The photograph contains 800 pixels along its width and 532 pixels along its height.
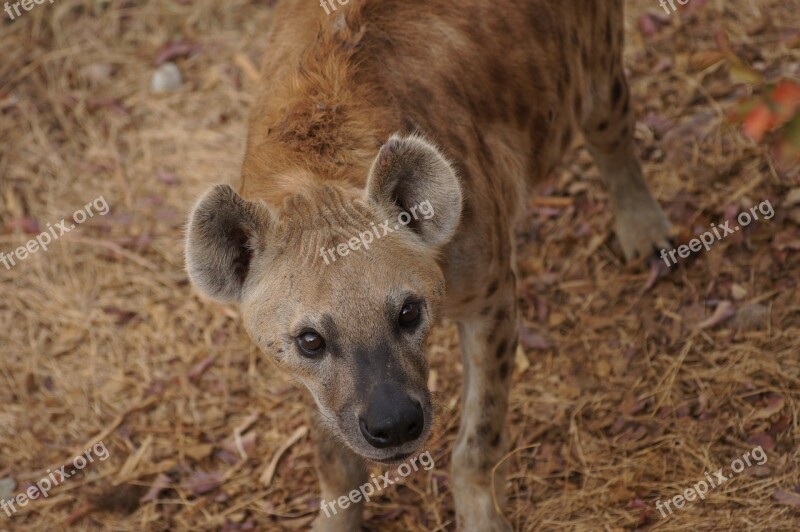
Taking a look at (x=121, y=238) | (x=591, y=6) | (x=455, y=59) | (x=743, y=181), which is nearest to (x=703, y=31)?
(x=743, y=181)

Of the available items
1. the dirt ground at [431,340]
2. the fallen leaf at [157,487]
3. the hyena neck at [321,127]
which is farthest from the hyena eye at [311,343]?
the fallen leaf at [157,487]

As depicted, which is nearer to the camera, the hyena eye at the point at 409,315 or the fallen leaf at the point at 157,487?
the hyena eye at the point at 409,315

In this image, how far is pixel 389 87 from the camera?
4156 mm

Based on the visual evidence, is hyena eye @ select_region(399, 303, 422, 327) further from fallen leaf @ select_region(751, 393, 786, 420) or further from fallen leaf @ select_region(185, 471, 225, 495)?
fallen leaf @ select_region(185, 471, 225, 495)

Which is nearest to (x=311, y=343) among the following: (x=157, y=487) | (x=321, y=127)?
A: (x=321, y=127)

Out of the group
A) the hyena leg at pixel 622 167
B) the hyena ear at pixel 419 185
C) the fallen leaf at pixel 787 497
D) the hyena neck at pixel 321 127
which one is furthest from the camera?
the hyena leg at pixel 622 167

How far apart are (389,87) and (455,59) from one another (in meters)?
0.46

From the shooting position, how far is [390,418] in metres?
3.50

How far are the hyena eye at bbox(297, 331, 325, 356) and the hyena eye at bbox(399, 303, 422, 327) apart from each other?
294mm

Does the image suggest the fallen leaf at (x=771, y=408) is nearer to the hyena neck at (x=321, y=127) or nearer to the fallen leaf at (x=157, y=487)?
the hyena neck at (x=321, y=127)

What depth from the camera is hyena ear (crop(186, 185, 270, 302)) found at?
11.6 ft

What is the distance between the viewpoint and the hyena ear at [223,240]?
3.54 meters

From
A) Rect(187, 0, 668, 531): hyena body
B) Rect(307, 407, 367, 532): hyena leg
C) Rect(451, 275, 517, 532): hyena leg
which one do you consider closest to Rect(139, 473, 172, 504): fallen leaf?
Rect(307, 407, 367, 532): hyena leg

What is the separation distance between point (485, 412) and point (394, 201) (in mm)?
1232
